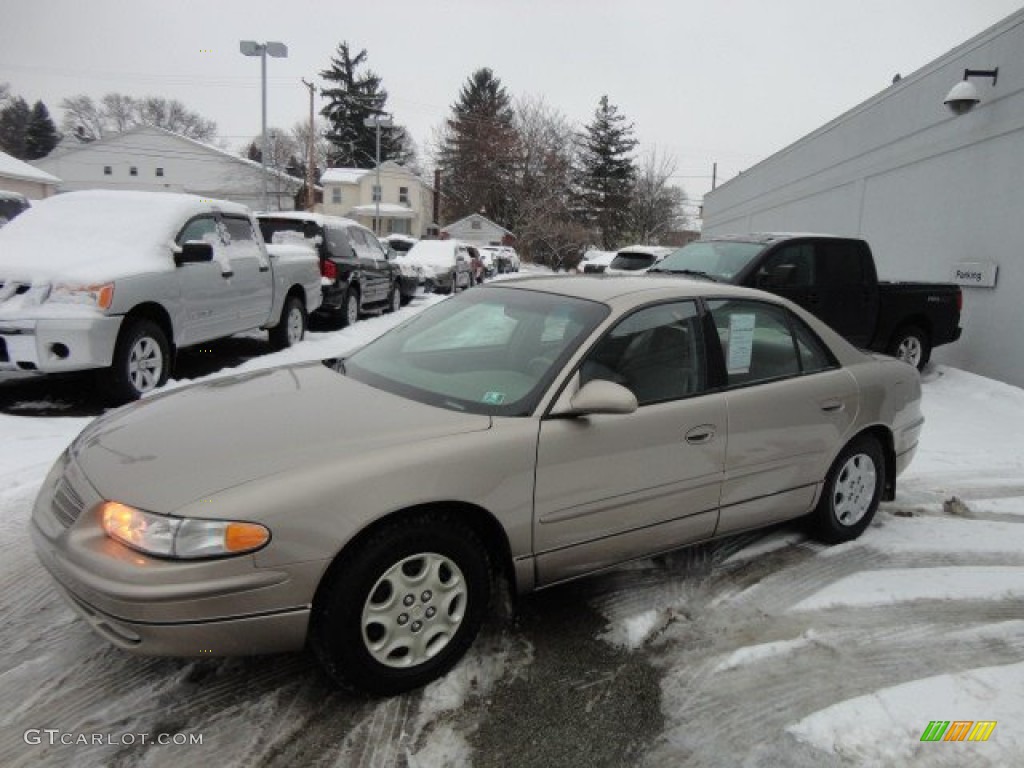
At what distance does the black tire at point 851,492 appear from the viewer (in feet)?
13.4

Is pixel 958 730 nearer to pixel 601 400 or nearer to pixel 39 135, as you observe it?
pixel 601 400

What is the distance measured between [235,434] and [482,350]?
4.34ft

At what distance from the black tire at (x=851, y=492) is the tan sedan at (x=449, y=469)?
0.02 m

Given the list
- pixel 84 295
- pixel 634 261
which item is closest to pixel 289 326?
pixel 84 295

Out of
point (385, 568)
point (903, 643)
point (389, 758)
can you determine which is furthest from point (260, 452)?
point (903, 643)

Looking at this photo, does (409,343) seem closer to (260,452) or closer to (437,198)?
(260,452)

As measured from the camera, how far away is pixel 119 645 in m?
2.39

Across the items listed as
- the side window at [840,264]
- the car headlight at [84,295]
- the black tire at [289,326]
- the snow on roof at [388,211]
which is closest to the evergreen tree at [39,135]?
the snow on roof at [388,211]

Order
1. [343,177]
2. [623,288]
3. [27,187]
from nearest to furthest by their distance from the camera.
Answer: [623,288], [27,187], [343,177]

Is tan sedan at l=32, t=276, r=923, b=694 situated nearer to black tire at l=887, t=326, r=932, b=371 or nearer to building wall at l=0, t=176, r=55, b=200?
black tire at l=887, t=326, r=932, b=371

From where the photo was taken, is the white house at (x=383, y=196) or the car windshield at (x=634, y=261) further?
the white house at (x=383, y=196)

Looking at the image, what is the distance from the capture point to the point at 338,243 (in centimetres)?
1201

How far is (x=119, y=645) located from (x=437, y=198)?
55.2 meters

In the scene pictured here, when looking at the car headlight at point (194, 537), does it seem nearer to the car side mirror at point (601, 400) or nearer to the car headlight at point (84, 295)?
the car side mirror at point (601, 400)
